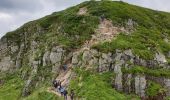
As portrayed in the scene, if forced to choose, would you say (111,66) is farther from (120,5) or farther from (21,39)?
(21,39)

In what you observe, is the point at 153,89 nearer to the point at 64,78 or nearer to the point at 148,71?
the point at 148,71

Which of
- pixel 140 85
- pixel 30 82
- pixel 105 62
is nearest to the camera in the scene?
pixel 140 85

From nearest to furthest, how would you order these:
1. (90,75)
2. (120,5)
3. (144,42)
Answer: (90,75), (144,42), (120,5)

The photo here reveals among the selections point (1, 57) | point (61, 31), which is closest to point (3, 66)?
point (1, 57)

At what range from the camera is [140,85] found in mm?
74312

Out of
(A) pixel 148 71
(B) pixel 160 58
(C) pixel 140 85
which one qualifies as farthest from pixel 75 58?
(B) pixel 160 58

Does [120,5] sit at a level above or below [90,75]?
above

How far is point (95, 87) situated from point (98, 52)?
865 centimetres

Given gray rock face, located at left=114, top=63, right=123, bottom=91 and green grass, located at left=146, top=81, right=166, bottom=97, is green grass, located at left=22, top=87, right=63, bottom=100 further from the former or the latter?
green grass, located at left=146, top=81, right=166, bottom=97

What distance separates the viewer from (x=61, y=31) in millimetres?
90062

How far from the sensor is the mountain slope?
74688mm

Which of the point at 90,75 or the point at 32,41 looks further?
the point at 32,41

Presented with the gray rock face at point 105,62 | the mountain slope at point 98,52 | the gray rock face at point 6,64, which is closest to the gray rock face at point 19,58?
the mountain slope at point 98,52

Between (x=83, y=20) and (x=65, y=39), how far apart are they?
5112 millimetres
